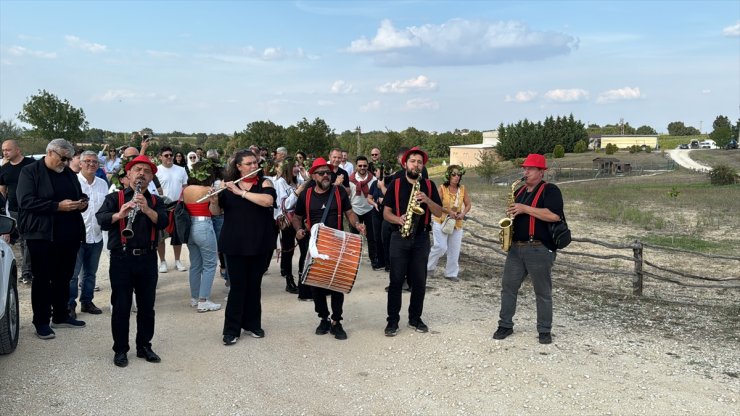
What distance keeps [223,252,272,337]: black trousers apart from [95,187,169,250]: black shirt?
34.3 inches

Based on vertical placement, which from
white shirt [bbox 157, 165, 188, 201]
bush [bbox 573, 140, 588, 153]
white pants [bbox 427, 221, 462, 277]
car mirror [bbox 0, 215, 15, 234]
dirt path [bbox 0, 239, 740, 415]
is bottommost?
dirt path [bbox 0, 239, 740, 415]

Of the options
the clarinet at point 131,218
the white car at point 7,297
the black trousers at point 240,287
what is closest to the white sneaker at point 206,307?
the black trousers at point 240,287

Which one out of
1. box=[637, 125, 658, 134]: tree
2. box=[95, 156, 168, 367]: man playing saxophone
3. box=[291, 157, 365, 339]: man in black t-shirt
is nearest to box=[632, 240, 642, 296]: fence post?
box=[291, 157, 365, 339]: man in black t-shirt

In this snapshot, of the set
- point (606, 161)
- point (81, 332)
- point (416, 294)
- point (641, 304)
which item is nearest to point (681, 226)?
point (641, 304)

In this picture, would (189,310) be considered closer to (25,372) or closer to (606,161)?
(25,372)

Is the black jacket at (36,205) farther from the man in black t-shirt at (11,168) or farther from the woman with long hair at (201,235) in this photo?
the man in black t-shirt at (11,168)

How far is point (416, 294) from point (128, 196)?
3.23 metres

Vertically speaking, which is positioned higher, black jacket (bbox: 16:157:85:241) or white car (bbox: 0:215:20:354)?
black jacket (bbox: 16:157:85:241)

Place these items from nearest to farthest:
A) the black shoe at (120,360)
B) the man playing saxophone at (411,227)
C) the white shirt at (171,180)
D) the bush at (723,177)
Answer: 1. the black shoe at (120,360)
2. the man playing saxophone at (411,227)
3. the white shirt at (171,180)
4. the bush at (723,177)

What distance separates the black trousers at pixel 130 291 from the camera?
211 inches

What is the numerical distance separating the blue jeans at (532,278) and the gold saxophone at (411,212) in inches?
44.5

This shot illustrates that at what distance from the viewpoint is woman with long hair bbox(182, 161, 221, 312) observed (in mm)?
6738

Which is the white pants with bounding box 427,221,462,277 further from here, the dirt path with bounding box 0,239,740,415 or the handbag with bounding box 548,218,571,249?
the handbag with bounding box 548,218,571,249

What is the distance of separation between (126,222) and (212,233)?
5.72 ft
